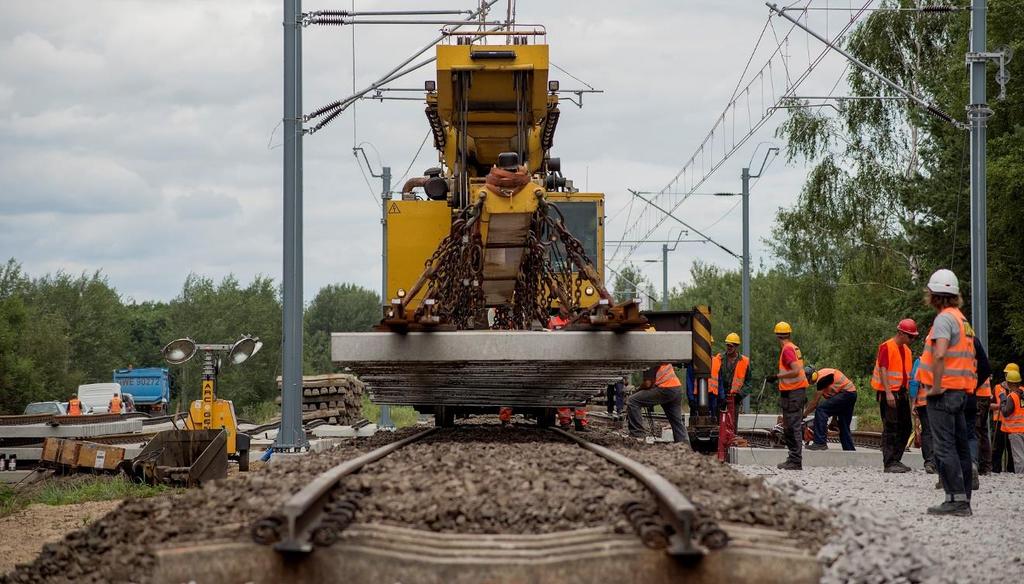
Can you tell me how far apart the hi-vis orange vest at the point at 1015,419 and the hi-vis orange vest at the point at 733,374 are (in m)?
3.52

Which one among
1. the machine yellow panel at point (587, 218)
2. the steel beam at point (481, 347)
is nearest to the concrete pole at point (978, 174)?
the machine yellow panel at point (587, 218)

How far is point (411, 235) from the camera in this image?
1346 centimetres

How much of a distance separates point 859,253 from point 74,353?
6022 cm

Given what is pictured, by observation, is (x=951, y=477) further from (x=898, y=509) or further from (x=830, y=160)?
(x=830, y=160)

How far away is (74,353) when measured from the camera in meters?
81.6

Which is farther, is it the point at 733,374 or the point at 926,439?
the point at 733,374

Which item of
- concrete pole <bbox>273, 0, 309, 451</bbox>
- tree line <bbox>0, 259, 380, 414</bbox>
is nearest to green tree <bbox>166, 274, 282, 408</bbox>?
tree line <bbox>0, 259, 380, 414</bbox>

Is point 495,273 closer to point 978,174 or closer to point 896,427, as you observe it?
point 896,427

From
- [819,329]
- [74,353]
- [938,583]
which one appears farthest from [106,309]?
[938,583]

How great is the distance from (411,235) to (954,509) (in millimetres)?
6535

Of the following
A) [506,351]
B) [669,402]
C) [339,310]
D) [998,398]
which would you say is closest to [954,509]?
[506,351]

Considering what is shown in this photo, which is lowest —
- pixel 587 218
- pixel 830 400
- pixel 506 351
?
pixel 830 400

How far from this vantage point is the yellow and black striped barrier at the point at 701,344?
1584 cm

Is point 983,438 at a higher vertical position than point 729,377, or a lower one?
lower
